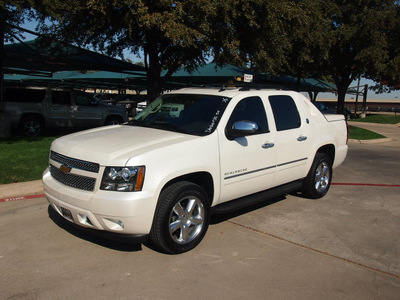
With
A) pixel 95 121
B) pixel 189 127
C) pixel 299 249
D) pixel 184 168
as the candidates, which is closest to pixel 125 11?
pixel 95 121

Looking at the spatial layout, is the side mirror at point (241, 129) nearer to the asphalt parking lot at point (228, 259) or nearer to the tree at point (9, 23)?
the asphalt parking lot at point (228, 259)

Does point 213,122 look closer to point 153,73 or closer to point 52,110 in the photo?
point 153,73

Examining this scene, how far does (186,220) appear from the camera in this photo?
3941 millimetres

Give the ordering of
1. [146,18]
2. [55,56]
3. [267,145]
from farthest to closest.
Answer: [55,56], [146,18], [267,145]

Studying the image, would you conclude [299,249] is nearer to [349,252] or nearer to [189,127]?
[349,252]

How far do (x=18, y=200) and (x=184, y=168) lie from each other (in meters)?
3.19

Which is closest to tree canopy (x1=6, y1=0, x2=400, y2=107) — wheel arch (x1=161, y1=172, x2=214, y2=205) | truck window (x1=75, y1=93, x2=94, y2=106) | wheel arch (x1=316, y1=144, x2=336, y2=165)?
truck window (x1=75, y1=93, x2=94, y2=106)

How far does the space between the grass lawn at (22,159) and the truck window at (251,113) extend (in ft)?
12.4

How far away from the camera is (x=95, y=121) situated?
43.3ft

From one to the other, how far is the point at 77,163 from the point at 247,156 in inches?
77.8

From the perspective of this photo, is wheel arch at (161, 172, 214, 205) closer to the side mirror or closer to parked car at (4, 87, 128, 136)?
the side mirror

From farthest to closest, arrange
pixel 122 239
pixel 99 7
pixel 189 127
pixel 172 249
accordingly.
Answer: pixel 99 7 < pixel 189 127 < pixel 172 249 < pixel 122 239

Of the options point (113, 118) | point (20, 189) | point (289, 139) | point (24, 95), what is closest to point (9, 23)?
point (24, 95)

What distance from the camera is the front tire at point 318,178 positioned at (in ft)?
18.9
